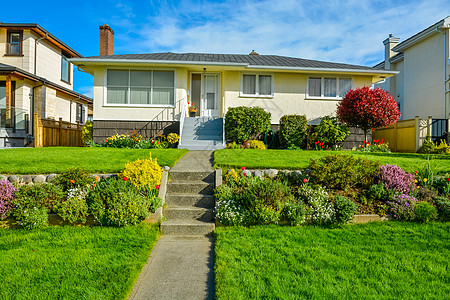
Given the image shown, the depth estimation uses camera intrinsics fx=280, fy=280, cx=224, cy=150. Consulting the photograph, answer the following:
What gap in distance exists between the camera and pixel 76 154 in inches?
339

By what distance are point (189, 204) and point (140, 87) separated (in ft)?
29.8

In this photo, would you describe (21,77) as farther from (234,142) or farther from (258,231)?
(258,231)

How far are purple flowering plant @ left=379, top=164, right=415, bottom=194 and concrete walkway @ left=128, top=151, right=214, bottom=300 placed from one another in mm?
3839

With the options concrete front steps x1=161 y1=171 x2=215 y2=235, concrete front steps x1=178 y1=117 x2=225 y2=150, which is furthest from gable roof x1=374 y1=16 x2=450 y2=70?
concrete front steps x1=161 y1=171 x2=215 y2=235

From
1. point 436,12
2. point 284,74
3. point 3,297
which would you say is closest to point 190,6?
point 284,74

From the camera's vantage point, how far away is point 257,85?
13758 mm

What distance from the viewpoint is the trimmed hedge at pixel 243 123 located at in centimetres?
1217

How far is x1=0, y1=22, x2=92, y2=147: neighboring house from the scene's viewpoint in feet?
46.9

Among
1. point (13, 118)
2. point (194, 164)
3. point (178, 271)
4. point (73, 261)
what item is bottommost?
point (178, 271)

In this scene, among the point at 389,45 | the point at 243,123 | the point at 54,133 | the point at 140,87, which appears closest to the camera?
the point at 243,123

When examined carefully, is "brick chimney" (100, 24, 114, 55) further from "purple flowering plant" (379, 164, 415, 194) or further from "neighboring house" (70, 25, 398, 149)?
"purple flowering plant" (379, 164, 415, 194)

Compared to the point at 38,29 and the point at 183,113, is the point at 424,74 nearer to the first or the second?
the point at 183,113

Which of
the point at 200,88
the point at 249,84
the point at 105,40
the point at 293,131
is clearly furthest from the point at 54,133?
the point at 293,131

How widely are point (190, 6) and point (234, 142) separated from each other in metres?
5.71
